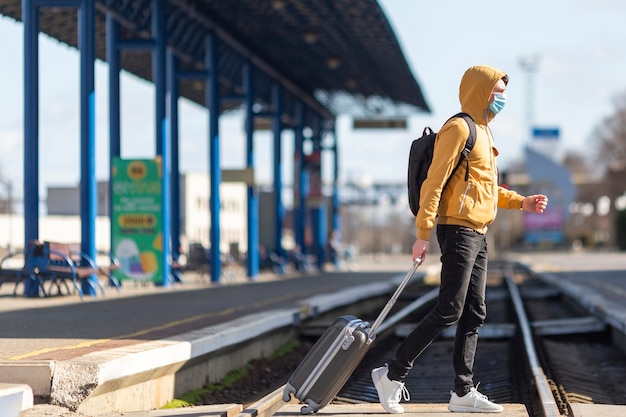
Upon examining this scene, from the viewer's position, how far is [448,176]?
7.21 meters

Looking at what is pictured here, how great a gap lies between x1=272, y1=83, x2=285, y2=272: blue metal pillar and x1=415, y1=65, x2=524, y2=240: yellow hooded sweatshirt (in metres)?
32.5

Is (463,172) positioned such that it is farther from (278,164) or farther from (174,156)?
(278,164)

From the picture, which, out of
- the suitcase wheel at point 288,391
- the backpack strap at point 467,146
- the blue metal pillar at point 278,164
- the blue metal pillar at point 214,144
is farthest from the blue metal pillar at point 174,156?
the backpack strap at point 467,146

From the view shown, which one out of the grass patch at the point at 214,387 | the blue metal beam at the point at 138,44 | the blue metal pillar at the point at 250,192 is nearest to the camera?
the grass patch at the point at 214,387

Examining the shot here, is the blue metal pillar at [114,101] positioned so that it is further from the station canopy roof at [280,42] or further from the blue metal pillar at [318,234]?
the blue metal pillar at [318,234]

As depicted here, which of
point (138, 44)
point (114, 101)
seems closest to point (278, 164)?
point (138, 44)

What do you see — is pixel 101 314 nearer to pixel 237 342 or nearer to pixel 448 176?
pixel 237 342

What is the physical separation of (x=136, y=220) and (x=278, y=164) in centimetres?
1954

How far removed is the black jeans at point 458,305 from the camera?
727 cm

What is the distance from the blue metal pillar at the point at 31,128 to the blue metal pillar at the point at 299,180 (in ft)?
88.6

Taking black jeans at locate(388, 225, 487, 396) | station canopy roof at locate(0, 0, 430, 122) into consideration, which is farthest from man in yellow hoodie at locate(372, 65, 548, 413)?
station canopy roof at locate(0, 0, 430, 122)

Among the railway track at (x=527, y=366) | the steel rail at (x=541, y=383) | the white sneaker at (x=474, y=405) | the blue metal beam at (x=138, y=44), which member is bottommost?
the railway track at (x=527, y=366)

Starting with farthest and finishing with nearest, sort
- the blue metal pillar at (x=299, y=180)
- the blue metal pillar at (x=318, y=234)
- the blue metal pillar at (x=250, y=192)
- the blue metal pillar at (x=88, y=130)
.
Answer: the blue metal pillar at (x=318, y=234) < the blue metal pillar at (x=299, y=180) < the blue metal pillar at (x=250, y=192) < the blue metal pillar at (x=88, y=130)

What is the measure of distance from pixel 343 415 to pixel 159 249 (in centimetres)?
1562
